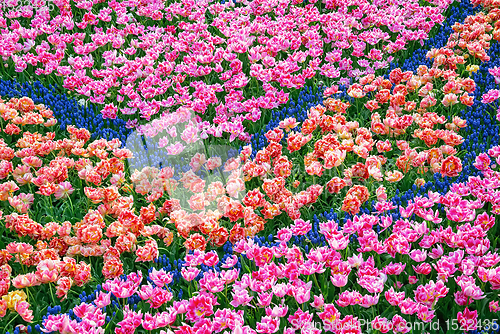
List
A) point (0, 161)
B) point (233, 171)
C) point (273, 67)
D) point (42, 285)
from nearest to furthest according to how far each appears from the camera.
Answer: point (42, 285)
point (233, 171)
point (0, 161)
point (273, 67)

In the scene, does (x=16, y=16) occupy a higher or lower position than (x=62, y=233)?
higher

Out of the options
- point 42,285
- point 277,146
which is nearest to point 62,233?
point 42,285

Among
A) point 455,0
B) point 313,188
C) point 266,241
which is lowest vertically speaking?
point 266,241

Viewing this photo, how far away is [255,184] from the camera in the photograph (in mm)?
4336

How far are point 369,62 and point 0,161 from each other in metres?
4.12

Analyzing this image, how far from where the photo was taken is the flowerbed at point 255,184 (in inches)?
118

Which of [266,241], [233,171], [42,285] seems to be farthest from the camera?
[233,171]

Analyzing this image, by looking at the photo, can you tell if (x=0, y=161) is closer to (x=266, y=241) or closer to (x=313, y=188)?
(x=266, y=241)

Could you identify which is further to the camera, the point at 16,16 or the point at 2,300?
the point at 16,16

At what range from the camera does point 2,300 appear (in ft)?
9.88

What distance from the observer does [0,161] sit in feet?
14.4

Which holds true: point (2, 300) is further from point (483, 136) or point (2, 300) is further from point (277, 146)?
point (483, 136)

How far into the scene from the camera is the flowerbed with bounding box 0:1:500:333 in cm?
299

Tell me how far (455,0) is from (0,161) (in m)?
6.44
